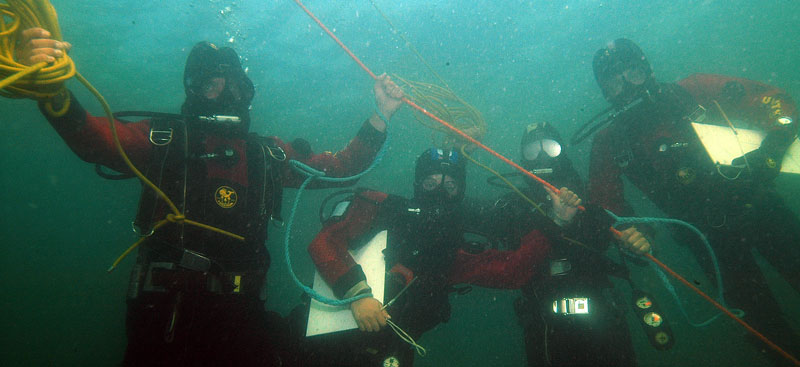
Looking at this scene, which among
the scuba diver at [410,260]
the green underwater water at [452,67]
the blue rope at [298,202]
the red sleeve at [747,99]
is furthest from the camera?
the green underwater water at [452,67]

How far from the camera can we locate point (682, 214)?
4789mm

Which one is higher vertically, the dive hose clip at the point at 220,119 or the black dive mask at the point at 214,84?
the black dive mask at the point at 214,84

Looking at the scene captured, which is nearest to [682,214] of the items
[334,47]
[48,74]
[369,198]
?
[369,198]

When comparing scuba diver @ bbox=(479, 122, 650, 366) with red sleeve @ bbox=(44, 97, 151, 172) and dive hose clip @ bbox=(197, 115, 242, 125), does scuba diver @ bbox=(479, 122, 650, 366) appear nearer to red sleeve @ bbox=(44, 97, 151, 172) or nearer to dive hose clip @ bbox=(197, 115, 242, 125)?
dive hose clip @ bbox=(197, 115, 242, 125)

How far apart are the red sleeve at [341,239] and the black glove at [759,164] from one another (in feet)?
15.5

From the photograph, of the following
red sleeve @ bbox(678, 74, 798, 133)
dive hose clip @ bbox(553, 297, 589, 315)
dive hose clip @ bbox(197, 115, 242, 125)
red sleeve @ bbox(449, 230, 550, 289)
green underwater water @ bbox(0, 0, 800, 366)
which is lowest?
dive hose clip @ bbox(553, 297, 589, 315)

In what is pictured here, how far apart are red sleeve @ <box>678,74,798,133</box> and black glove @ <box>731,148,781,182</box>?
1.60ft


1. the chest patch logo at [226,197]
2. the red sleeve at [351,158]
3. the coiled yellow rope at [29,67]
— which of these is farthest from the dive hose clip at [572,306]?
the coiled yellow rope at [29,67]

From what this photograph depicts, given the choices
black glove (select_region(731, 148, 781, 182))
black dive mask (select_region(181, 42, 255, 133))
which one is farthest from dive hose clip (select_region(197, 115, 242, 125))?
black glove (select_region(731, 148, 781, 182))

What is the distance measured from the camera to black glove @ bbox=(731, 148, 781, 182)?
3.83 meters

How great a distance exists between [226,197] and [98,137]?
108 cm

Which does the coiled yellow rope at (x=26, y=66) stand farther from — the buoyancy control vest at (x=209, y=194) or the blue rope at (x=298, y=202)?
the blue rope at (x=298, y=202)

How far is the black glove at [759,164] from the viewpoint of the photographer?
383 cm

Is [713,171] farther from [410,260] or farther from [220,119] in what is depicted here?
[220,119]
